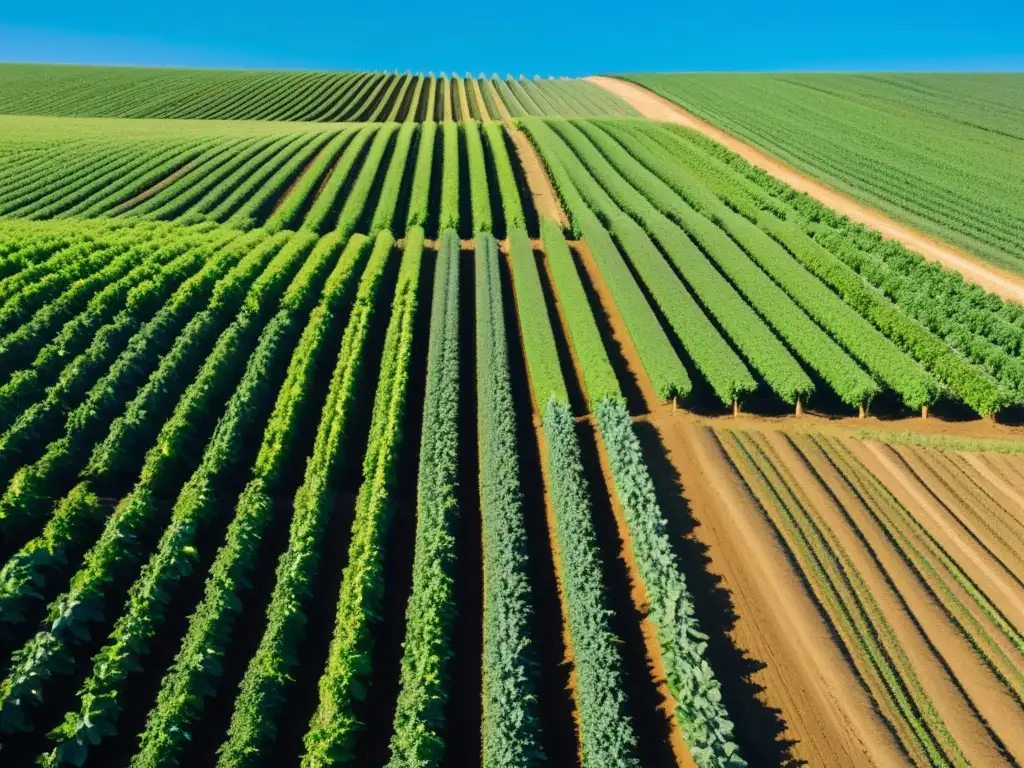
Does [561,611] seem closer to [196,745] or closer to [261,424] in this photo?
[196,745]

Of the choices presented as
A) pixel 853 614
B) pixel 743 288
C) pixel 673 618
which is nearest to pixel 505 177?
pixel 743 288

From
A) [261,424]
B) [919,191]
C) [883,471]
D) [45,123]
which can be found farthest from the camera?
[45,123]

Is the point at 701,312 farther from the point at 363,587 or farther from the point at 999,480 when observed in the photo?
the point at 363,587

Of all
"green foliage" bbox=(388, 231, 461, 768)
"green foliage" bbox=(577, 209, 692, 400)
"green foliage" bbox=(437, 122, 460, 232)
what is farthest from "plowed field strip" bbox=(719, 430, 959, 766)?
"green foliage" bbox=(437, 122, 460, 232)

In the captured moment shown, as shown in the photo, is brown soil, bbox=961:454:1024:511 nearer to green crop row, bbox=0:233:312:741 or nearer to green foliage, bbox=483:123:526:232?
green crop row, bbox=0:233:312:741

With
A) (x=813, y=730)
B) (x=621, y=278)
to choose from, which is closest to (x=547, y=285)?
(x=621, y=278)

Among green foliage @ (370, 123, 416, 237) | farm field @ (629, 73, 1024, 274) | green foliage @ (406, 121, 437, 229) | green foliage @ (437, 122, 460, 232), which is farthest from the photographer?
green foliage @ (406, 121, 437, 229)

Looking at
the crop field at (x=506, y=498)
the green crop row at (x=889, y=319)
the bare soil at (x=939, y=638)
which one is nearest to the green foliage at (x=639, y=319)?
the crop field at (x=506, y=498)
